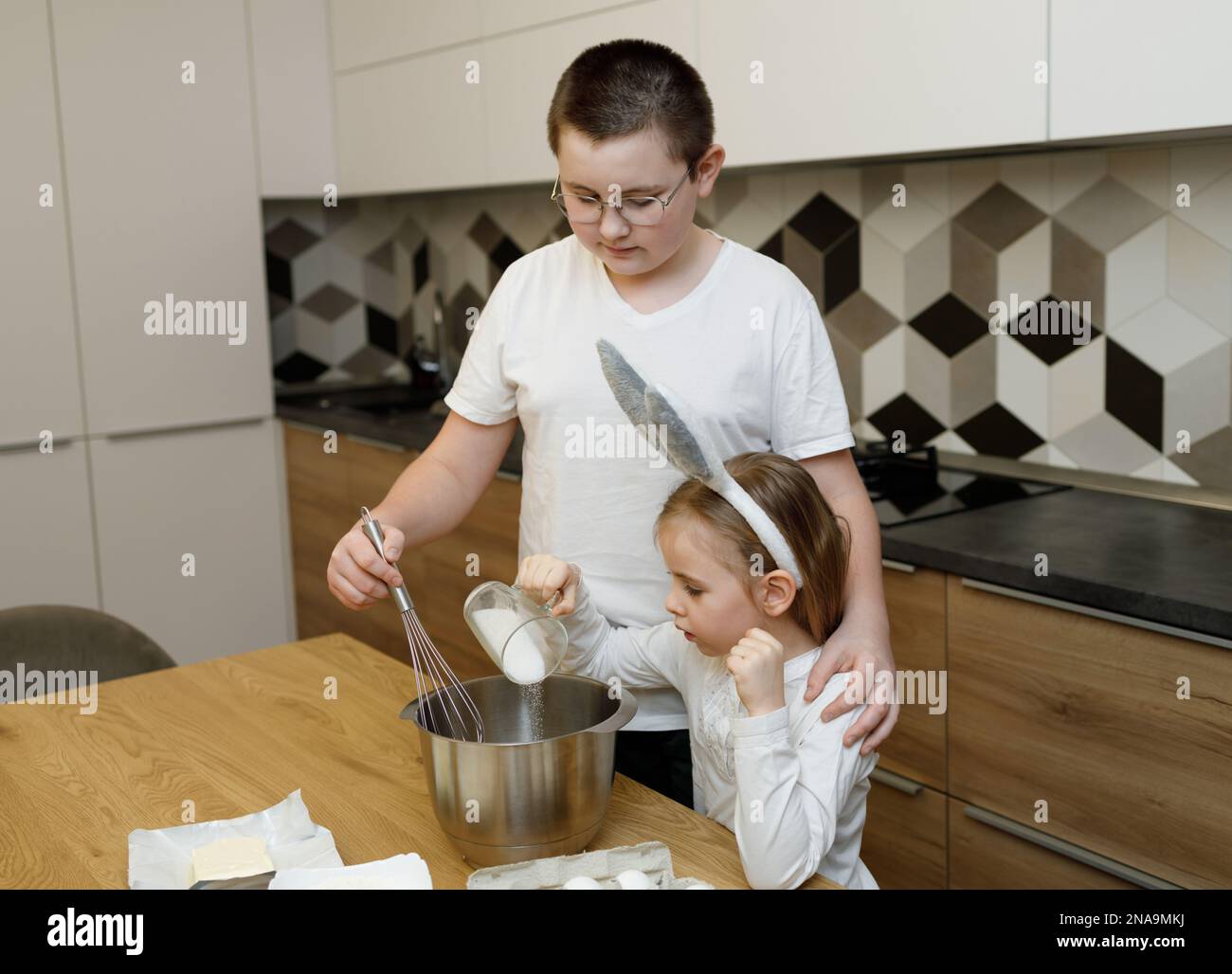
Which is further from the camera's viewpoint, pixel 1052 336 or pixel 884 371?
pixel 884 371

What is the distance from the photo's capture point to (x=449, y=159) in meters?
2.97

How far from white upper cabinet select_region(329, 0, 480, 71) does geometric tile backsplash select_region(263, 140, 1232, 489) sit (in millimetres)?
705

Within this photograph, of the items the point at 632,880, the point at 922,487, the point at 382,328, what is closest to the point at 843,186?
the point at 922,487

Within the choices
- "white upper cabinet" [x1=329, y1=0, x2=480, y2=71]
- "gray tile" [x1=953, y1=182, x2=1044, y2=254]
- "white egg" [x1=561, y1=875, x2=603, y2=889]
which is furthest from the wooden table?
"white upper cabinet" [x1=329, y1=0, x2=480, y2=71]

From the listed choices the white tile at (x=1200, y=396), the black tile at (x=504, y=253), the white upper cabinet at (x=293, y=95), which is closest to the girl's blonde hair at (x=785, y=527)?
the white tile at (x=1200, y=396)

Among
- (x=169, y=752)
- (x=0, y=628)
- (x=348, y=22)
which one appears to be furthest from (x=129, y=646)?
(x=348, y=22)

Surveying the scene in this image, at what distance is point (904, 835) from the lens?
1948 millimetres

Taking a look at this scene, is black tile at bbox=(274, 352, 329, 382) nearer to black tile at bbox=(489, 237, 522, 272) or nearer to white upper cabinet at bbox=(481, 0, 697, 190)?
black tile at bbox=(489, 237, 522, 272)

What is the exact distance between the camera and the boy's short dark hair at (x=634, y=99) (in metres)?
1.22

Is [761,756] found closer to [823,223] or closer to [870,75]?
[870,75]

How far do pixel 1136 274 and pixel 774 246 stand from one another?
0.84 metres

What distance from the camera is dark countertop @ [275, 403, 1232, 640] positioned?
5.01 feet

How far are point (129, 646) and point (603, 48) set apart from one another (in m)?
1.06
